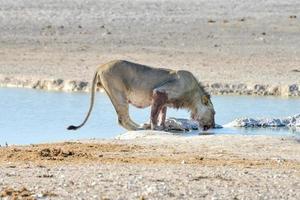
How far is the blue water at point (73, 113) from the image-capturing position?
52.4ft

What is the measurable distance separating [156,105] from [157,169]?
17.0 feet

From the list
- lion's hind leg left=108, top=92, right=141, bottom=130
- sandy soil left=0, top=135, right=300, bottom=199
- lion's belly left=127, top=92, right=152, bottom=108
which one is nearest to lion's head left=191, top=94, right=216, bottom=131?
lion's belly left=127, top=92, right=152, bottom=108

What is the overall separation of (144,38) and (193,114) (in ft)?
41.7

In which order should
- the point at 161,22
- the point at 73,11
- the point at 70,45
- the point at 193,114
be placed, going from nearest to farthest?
the point at 193,114 → the point at 70,45 → the point at 161,22 → the point at 73,11

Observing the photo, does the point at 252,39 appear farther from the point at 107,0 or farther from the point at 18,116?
the point at 18,116

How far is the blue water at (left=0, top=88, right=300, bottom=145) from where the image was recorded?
1597cm

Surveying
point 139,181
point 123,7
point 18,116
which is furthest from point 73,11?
point 139,181

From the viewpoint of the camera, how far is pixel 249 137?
14008mm

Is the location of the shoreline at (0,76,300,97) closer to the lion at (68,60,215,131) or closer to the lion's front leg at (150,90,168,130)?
the lion at (68,60,215,131)

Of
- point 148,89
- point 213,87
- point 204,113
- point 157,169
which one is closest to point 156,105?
point 148,89

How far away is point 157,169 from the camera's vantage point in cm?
1083

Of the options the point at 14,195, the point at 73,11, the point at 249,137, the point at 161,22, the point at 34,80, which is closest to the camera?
the point at 14,195

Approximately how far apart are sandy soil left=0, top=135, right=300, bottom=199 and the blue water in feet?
6.88

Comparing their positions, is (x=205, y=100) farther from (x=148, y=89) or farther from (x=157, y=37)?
(x=157, y=37)
